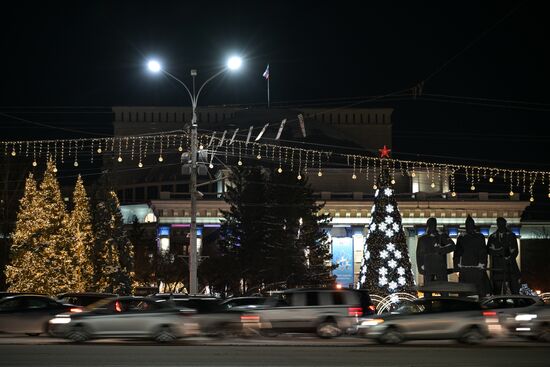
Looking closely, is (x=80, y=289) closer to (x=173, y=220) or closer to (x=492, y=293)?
(x=492, y=293)

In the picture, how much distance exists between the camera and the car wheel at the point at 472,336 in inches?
1072

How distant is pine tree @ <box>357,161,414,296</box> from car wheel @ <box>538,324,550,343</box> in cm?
1942

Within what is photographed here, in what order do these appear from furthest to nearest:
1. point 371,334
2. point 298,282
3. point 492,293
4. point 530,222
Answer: point 530,222 → point 298,282 → point 492,293 → point 371,334

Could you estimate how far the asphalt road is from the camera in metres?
20.5

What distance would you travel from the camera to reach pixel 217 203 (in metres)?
106

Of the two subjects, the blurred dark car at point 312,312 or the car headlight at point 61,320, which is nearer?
the car headlight at point 61,320

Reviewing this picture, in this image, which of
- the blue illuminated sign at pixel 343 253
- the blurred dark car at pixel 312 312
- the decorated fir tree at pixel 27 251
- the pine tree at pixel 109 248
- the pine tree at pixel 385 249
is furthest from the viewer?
the blue illuminated sign at pixel 343 253

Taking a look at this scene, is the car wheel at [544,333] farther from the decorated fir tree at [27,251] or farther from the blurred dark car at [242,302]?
the decorated fir tree at [27,251]

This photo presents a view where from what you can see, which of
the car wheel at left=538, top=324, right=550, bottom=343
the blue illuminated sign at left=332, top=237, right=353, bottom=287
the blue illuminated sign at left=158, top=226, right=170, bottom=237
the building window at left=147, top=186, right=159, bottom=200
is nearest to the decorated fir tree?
the car wheel at left=538, top=324, right=550, bottom=343

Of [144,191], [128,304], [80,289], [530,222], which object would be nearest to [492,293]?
[128,304]

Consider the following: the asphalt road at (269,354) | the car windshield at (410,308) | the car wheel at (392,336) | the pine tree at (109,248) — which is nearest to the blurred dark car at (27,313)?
the asphalt road at (269,354)

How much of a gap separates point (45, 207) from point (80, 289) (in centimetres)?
516

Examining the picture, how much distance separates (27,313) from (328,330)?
9.48 m

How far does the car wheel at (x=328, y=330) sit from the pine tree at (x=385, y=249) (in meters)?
18.9
